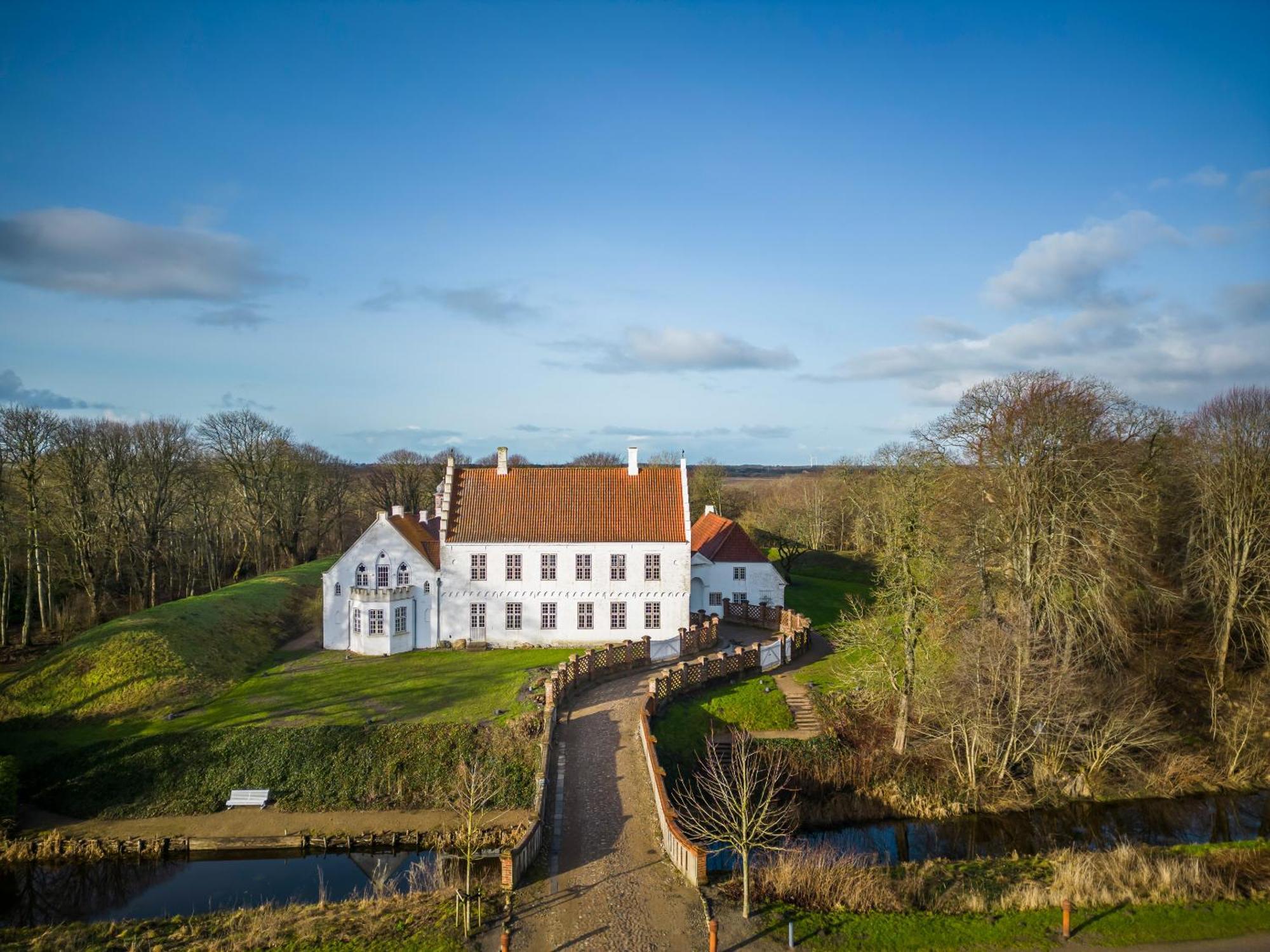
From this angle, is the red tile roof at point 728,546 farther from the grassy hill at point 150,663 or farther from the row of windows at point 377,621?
the grassy hill at point 150,663

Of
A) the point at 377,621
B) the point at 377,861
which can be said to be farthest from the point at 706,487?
the point at 377,861

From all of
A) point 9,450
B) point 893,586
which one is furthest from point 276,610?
point 893,586

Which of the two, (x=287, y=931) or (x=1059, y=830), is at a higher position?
(x=287, y=931)

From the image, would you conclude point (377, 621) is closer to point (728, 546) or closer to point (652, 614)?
point (652, 614)

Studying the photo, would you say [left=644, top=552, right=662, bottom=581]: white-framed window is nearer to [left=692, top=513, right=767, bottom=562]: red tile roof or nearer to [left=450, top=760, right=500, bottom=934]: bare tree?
[left=692, top=513, right=767, bottom=562]: red tile roof

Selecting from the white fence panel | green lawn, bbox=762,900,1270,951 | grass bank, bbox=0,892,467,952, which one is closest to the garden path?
grass bank, bbox=0,892,467,952


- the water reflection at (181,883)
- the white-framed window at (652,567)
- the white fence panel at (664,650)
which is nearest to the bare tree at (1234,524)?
the white fence panel at (664,650)

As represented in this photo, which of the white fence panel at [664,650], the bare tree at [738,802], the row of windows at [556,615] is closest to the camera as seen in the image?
the bare tree at [738,802]
